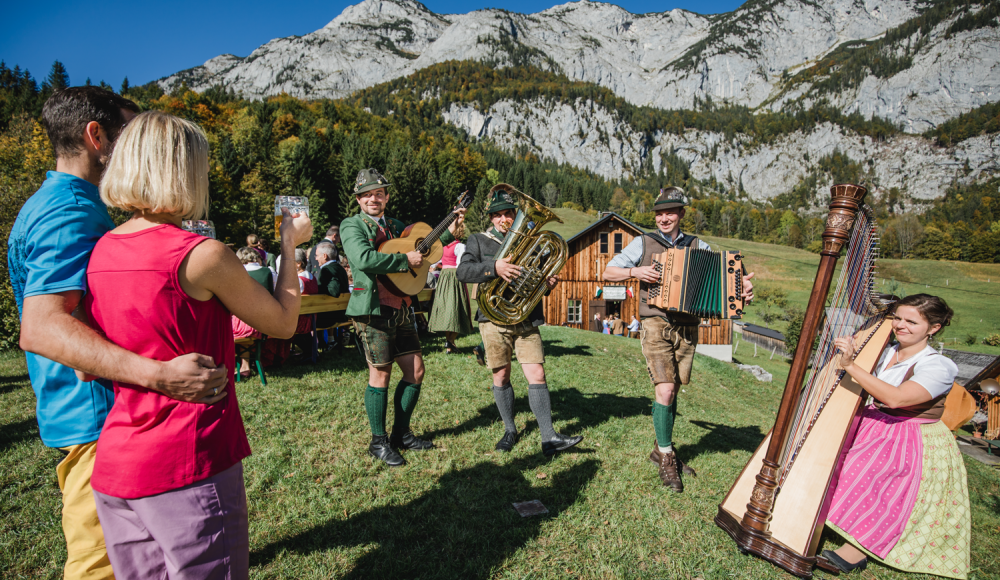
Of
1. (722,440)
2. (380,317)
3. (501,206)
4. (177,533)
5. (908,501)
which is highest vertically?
(501,206)

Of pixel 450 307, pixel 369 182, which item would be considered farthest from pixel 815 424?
pixel 450 307

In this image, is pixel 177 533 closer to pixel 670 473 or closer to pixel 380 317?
pixel 380 317

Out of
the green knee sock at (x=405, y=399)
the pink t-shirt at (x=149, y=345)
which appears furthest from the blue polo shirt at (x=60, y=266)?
the green knee sock at (x=405, y=399)

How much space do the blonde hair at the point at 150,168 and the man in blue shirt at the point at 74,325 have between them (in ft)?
1.03

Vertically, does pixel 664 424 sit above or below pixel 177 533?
below

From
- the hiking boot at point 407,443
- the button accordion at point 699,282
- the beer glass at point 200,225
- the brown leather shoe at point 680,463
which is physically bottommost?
the brown leather shoe at point 680,463

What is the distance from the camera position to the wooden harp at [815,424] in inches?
116

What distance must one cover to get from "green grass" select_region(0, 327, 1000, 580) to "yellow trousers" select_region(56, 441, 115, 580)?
3.59 feet

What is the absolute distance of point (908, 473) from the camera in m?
3.57

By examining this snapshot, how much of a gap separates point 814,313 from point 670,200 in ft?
6.75

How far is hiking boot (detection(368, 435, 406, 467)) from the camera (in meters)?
4.39

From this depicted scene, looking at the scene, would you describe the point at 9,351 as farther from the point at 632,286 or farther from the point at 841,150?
the point at 841,150

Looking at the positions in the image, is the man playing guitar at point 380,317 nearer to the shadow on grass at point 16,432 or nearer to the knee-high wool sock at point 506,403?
the knee-high wool sock at point 506,403

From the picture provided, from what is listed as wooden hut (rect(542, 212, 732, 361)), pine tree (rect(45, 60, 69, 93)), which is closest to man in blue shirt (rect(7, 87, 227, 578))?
wooden hut (rect(542, 212, 732, 361))
